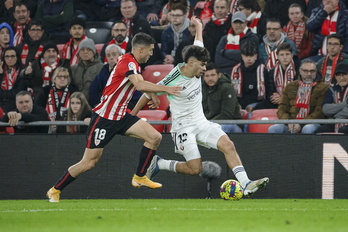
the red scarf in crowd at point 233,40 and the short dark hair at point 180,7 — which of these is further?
the short dark hair at point 180,7

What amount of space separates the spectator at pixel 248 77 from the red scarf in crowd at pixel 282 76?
10.0 inches

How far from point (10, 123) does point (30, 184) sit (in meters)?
1.07

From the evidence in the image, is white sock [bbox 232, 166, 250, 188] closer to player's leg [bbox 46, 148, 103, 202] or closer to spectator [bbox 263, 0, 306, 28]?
player's leg [bbox 46, 148, 103, 202]

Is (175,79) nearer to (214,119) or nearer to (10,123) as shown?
(214,119)

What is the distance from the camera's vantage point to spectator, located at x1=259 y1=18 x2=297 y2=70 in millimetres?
14619

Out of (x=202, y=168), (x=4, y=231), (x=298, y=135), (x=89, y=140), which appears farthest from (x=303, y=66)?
(x=4, y=231)

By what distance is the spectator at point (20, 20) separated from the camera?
17766 mm

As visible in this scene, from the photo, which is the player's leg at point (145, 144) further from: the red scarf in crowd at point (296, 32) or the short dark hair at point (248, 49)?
the red scarf in crowd at point (296, 32)

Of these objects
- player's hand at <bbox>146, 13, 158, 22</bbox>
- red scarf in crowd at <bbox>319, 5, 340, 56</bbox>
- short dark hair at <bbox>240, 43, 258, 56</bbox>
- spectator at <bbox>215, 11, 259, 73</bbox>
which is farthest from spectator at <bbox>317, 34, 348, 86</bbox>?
player's hand at <bbox>146, 13, 158, 22</bbox>

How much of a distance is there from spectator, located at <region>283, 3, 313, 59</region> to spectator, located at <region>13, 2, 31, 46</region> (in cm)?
616

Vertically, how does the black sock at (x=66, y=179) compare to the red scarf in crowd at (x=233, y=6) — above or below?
below

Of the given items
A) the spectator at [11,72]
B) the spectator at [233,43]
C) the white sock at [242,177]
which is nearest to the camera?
the white sock at [242,177]

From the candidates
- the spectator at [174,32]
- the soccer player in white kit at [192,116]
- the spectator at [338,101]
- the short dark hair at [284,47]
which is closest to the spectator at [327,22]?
the short dark hair at [284,47]

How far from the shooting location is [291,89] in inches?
525
